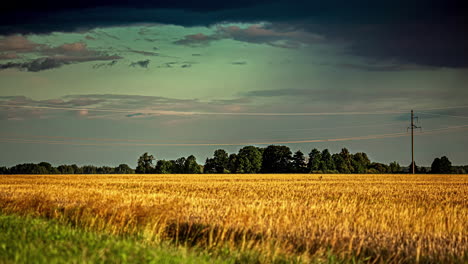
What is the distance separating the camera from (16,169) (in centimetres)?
12412

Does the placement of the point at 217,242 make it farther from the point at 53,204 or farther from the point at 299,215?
the point at 53,204

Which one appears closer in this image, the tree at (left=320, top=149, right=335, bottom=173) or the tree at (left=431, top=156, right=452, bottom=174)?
the tree at (left=431, top=156, right=452, bottom=174)

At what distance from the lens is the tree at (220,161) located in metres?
147

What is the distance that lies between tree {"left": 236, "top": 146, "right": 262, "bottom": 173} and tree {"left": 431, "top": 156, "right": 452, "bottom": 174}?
45352mm

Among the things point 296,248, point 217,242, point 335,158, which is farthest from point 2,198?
point 335,158

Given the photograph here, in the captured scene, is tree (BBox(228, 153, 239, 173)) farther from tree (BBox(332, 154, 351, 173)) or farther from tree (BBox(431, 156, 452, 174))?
tree (BBox(431, 156, 452, 174))

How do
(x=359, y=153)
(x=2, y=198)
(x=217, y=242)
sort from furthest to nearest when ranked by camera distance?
(x=359, y=153)
(x=2, y=198)
(x=217, y=242)

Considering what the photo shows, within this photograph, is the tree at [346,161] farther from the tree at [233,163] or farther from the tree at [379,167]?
the tree at [233,163]

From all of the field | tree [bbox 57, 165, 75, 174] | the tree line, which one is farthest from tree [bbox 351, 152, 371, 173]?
the field

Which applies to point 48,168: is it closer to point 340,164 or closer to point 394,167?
point 340,164

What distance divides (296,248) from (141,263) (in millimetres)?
4218

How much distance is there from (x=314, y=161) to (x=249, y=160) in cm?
1832

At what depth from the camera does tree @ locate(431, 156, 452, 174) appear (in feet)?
402

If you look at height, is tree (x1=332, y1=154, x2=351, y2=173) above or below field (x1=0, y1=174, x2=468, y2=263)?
above
